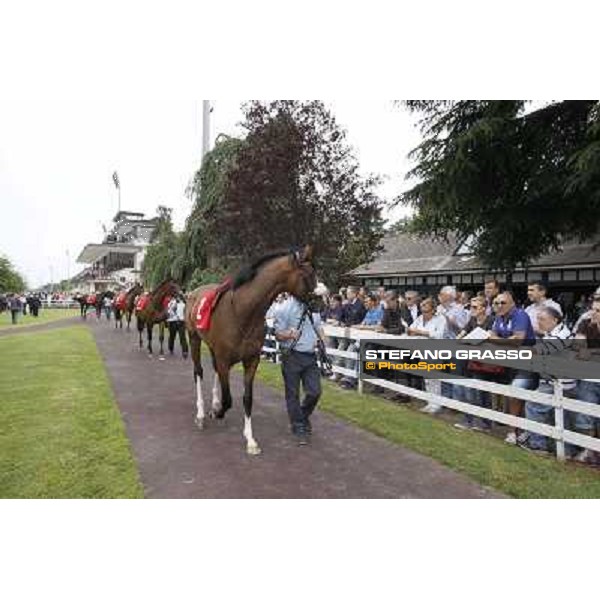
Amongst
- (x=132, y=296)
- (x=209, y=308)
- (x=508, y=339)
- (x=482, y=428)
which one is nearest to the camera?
(x=508, y=339)

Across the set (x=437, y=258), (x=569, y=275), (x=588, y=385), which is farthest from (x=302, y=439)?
(x=437, y=258)

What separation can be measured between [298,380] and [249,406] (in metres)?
0.58

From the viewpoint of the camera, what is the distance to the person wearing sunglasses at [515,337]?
516 cm

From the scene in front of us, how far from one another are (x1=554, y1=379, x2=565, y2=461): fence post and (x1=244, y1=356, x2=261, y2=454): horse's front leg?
2.72 m

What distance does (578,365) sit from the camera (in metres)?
4.54

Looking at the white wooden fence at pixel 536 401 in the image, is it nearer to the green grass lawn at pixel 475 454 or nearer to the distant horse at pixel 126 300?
the green grass lawn at pixel 475 454

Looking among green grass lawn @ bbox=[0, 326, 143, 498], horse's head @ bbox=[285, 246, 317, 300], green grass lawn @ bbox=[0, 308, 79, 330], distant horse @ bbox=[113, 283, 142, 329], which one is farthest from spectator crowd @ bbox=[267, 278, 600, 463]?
green grass lawn @ bbox=[0, 308, 79, 330]

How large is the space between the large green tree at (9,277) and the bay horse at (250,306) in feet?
11.7

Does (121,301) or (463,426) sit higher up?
(121,301)

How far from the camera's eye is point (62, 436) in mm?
5105

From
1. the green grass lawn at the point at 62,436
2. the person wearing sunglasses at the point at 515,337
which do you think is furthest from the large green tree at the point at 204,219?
the person wearing sunglasses at the point at 515,337

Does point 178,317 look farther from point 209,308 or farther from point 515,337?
point 515,337

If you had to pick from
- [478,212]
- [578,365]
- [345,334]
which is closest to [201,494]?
[578,365]

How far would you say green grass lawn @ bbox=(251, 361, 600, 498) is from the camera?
3.89 metres
